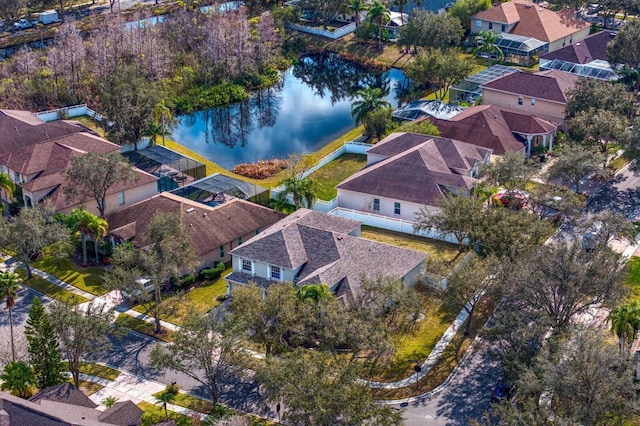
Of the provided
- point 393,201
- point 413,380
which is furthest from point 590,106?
point 413,380

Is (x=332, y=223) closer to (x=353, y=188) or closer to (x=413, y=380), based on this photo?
(x=353, y=188)

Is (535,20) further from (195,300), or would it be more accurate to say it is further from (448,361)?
(448,361)

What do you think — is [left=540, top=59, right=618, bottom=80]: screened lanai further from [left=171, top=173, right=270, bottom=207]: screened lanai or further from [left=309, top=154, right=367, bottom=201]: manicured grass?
[left=171, top=173, right=270, bottom=207]: screened lanai

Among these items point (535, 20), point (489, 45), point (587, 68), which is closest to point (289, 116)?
point (489, 45)

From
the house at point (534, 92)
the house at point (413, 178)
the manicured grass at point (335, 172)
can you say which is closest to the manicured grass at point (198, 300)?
the house at point (413, 178)

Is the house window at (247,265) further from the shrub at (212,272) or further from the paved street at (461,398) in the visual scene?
the paved street at (461,398)
